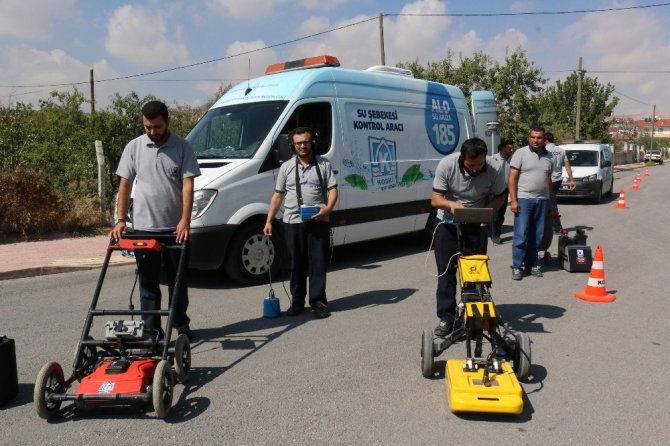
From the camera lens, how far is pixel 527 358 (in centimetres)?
408

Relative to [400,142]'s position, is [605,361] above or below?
below

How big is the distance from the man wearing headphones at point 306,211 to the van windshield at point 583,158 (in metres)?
15.4

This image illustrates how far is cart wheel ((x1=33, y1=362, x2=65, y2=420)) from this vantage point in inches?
134

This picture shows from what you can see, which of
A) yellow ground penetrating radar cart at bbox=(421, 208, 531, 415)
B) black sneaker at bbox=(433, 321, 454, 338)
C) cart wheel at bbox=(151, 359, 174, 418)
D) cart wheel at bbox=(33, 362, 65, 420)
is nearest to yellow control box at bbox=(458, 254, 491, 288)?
yellow ground penetrating radar cart at bbox=(421, 208, 531, 415)

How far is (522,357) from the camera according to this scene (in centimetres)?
409

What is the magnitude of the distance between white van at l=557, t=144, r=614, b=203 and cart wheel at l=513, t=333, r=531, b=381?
14639 millimetres

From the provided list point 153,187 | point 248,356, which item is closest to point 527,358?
point 248,356

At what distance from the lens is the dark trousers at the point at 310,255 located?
5.90 meters

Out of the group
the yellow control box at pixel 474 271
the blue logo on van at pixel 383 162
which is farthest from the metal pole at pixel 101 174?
the yellow control box at pixel 474 271

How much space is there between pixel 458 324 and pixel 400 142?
487 cm

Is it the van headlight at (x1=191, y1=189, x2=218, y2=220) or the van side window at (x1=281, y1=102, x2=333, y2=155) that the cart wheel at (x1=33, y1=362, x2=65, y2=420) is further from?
the van side window at (x1=281, y1=102, x2=333, y2=155)

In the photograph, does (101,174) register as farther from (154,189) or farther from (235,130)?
(154,189)

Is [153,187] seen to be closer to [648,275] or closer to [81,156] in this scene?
[648,275]

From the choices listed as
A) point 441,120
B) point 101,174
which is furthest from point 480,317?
point 101,174
